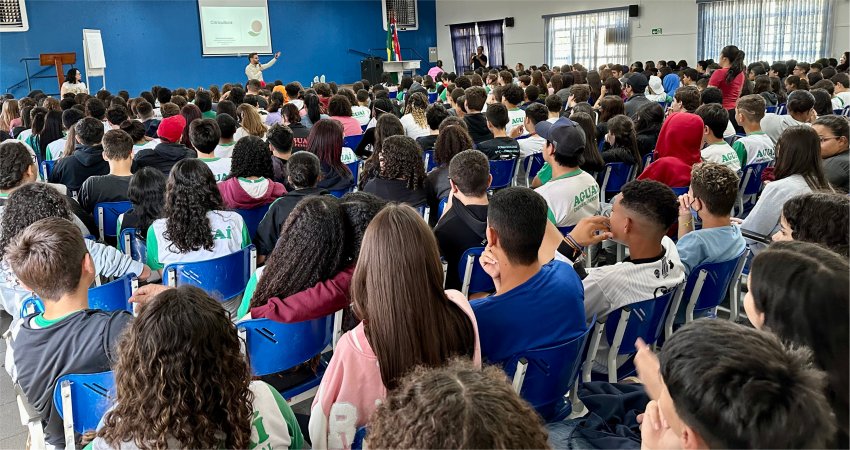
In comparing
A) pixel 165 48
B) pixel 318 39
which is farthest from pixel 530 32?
pixel 165 48

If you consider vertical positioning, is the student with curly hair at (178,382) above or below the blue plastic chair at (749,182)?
above

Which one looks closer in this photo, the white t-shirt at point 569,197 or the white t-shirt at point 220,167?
the white t-shirt at point 569,197

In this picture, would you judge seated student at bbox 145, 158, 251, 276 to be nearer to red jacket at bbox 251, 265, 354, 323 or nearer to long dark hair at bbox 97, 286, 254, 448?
red jacket at bbox 251, 265, 354, 323

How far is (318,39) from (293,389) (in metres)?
18.0

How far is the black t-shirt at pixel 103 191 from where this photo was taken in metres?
4.30

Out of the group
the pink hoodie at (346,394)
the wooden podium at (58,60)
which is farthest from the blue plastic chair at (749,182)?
the wooden podium at (58,60)

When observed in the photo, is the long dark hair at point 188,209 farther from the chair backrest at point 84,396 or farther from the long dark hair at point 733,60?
the long dark hair at point 733,60

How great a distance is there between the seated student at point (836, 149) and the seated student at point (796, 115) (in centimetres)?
175

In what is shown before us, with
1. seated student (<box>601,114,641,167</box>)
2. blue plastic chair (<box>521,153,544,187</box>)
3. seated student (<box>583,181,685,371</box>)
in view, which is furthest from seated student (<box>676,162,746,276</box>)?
blue plastic chair (<box>521,153,544,187</box>)

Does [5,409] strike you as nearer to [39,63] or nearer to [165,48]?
[39,63]

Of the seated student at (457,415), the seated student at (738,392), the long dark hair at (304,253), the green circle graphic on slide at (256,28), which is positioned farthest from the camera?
the green circle graphic on slide at (256,28)

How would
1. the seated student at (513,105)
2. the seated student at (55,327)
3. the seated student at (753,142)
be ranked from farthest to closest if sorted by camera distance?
the seated student at (513,105) → the seated student at (753,142) → the seated student at (55,327)

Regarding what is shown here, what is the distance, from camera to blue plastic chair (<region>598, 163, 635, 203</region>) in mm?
5164

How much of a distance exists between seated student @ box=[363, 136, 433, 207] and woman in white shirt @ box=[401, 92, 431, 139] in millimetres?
2626
